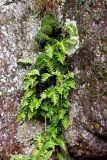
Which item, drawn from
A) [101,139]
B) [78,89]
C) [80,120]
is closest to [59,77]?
[78,89]

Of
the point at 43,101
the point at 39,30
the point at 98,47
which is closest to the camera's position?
the point at 98,47

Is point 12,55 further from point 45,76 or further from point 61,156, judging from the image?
point 61,156

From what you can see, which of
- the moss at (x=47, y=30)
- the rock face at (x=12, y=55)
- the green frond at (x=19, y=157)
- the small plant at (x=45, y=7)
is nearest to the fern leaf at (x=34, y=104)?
the rock face at (x=12, y=55)

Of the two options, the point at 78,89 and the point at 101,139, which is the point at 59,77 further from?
the point at 101,139

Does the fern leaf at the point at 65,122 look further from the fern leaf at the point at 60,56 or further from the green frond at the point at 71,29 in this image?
the green frond at the point at 71,29

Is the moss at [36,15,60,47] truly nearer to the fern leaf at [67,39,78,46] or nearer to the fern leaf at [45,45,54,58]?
the fern leaf at [45,45,54,58]
